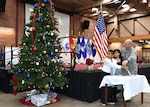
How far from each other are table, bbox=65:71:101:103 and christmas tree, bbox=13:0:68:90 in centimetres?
45

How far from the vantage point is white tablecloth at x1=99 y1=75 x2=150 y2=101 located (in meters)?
3.42

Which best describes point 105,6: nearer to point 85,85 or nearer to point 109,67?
point 109,67

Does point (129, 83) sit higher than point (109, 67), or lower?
lower

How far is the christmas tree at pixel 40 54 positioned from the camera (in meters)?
4.02

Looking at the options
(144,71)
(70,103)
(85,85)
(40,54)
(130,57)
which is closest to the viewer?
(130,57)

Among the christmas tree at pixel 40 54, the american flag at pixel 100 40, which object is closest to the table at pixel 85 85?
the christmas tree at pixel 40 54

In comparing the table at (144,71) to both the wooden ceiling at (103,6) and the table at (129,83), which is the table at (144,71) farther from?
the wooden ceiling at (103,6)

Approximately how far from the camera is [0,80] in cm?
583

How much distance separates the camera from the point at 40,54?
4.10m

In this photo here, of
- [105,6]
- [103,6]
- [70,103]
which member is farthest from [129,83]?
[105,6]

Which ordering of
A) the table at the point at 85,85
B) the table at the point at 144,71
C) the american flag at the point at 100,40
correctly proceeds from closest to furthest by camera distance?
the table at the point at 85,85, the american flag at the point at 100,40, the table at the point at 144,71

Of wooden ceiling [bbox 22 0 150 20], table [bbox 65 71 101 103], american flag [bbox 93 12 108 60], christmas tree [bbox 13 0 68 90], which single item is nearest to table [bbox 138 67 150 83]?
american flag [bbox 93 12 108 60]

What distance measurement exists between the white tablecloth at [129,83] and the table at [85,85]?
584 millimetres

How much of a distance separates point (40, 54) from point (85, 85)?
143 cm
